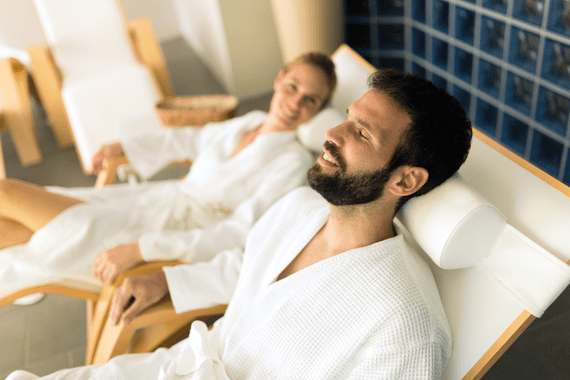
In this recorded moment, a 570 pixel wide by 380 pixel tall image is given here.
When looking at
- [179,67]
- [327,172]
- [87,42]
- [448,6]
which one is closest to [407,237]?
[327,172]

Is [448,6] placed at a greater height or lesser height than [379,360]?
greater

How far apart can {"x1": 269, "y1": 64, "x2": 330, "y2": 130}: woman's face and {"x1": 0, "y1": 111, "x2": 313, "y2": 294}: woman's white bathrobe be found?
0.26 ft

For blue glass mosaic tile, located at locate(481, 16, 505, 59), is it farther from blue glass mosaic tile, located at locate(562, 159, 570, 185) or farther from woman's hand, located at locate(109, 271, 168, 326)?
woman's hand, located at locate(109, 271, 168, 326)

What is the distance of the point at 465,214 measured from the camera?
0.94m

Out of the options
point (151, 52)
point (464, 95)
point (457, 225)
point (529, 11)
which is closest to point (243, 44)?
point (151, 52)

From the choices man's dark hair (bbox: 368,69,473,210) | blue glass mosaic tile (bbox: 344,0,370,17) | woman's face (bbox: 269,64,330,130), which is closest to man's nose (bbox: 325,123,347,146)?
man's dark hair (bbox: 368,69,473,210)

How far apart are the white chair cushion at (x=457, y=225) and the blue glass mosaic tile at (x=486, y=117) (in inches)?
52.9

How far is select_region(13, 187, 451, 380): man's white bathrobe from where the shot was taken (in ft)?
3.15

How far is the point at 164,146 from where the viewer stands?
2.18 metres

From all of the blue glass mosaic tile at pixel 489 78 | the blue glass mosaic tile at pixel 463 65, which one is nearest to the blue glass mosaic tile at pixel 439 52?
the blue glass mosaic tile at pixel 463 65

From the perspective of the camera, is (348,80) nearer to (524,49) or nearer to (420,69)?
(524,49)

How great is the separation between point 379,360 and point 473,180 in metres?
0.51

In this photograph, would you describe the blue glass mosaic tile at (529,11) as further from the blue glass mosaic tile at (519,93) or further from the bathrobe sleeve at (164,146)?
the bathrobe sleeve at (164,146)

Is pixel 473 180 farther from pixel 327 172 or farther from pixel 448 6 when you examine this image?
pixel 448 6
